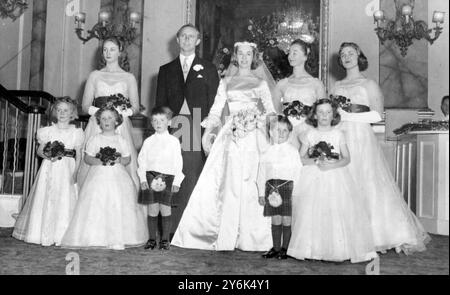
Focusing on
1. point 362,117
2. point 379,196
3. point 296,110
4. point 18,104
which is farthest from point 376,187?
point 18,104

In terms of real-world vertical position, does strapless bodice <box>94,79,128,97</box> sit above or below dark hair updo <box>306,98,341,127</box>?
above

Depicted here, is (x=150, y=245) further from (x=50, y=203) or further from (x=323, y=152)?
(x=323, y=152)

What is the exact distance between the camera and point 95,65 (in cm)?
720

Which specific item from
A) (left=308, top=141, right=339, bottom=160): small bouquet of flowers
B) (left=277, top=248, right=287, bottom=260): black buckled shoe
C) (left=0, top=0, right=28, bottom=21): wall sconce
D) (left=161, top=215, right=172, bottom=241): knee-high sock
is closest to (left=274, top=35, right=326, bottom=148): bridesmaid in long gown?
(left=308, top=141, right=339, bottom=160): small bouquet of flowers

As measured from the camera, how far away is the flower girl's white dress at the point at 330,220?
335 cm

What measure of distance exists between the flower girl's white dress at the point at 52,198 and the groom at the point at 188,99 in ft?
2.73

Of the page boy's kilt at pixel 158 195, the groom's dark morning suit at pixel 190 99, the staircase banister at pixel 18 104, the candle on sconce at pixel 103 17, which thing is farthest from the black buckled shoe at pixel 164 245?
the candle on sconce at pixel 103 17

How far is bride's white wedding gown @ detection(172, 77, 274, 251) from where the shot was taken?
3.87 m

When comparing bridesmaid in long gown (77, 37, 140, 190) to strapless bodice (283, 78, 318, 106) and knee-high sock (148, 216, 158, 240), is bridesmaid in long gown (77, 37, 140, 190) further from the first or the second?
strapless bodice (283, 78, 318, 106)

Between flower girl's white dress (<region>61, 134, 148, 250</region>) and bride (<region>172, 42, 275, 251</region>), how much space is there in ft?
1.19

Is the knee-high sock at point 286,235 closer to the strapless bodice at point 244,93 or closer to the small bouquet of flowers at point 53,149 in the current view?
the strapless bodice at point 244,93
